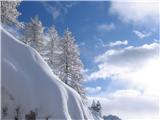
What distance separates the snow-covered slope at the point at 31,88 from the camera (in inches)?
911

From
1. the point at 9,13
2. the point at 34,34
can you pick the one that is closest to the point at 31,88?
the point at 9,13

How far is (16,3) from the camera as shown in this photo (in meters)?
40.8

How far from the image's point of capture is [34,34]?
51.4m

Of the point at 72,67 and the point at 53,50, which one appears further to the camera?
the point at 53,50

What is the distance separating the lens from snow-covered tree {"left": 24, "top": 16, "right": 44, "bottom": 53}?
167 feet

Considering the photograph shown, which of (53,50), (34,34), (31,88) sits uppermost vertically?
(34,34)

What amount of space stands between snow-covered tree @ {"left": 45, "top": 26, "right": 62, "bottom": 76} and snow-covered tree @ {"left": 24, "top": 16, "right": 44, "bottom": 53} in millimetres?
1969

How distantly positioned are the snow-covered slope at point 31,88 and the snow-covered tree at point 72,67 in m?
21.6

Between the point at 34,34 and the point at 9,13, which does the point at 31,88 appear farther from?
the point at 34,34

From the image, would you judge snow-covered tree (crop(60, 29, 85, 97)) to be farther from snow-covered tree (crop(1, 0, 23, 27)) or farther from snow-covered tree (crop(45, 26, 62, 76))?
snow-covered tree (crop(1, 0, 23, 27))

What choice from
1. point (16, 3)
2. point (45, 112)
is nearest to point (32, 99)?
point (45, 112)

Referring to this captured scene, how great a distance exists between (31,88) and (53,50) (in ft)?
95.2

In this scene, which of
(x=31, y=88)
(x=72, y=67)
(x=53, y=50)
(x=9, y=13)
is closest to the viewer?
(x=31, y=88)

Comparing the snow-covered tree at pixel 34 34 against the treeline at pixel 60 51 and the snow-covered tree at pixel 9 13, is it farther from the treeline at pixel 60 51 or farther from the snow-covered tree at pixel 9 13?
the snow-covered tree at pixel 9 13
